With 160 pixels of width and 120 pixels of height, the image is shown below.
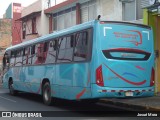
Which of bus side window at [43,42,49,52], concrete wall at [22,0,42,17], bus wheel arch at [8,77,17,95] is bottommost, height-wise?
bus wheel arch at [8,77,17,95]

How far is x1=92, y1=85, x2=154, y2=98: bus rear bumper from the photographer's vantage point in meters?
11.6

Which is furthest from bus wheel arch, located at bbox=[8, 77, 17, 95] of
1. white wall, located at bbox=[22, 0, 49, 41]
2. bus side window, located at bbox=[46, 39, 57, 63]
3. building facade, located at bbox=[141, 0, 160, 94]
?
white wall, located at bbox=[22, 0, 49, 41]

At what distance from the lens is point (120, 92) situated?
11945 mm

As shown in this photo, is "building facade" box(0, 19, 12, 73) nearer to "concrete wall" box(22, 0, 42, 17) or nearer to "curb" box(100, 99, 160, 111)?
"concrete wall" box(22, 0, 42, 17)

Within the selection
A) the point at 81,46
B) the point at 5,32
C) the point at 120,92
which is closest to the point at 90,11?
the point at 81,46

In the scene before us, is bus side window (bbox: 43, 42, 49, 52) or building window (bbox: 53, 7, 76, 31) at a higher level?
building window (bbox: 53, 7, 76, 31)

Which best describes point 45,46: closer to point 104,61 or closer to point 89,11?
point 104,61

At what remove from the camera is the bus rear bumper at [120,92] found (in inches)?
455

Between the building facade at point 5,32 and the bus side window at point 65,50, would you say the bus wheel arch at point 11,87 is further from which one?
the building facade at point 5,32

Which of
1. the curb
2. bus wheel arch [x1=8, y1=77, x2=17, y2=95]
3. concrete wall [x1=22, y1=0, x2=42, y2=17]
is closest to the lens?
the curb

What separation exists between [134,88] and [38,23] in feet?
74.9

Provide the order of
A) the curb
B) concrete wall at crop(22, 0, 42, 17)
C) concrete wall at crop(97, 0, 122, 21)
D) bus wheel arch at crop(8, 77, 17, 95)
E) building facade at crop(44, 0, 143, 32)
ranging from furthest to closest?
concrete wall at crop(22, 0, 42, 17)
bus wheel arch at crop(8, 77, 17, 95)
concrete wall at crop(97, 0, 122, 21)
building facade at crop(44, 0, 143, 32)
the curb

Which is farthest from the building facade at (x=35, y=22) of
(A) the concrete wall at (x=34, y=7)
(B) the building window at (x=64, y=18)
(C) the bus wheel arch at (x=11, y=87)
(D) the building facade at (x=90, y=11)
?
(C) the bus wheel arch at (x=11, y=87)

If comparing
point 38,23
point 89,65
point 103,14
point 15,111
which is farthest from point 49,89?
point 38,23
